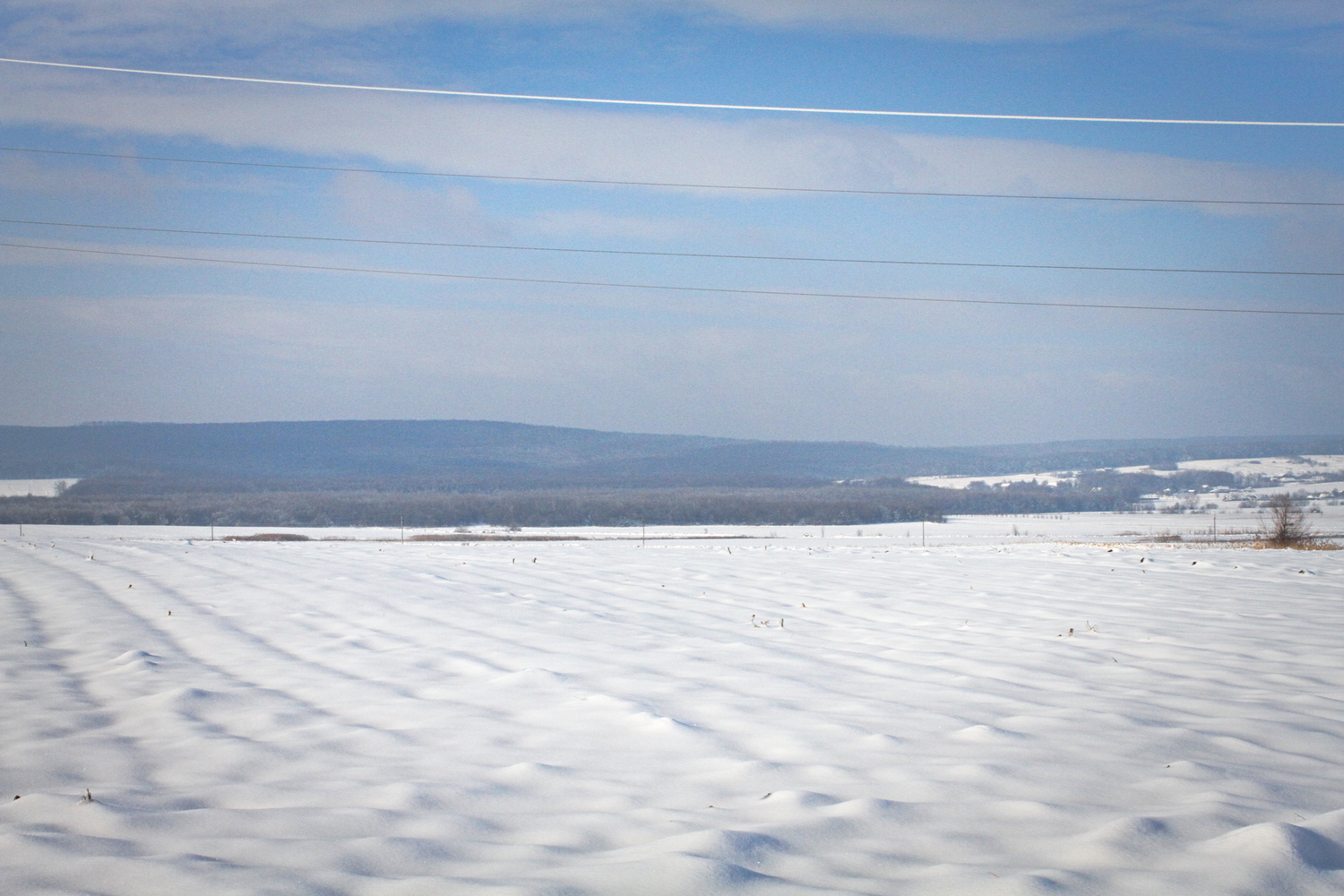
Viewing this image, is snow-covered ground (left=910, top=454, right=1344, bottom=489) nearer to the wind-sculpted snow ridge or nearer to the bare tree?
the bare tree

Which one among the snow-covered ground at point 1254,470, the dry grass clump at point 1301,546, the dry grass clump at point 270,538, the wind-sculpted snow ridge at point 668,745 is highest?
the snow-covered ground at point 1254,470

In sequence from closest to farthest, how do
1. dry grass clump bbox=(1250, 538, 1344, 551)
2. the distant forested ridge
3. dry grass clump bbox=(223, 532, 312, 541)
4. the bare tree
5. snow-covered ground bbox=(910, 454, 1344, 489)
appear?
dry grass clump bbox=(1250, 538, 1344, 551) → the bare tree → dry grass clump bbox=(223, 532, 312, 541) → snow-covered ground bbox=(910, 454, 1344, 489) → the distant forested ridge

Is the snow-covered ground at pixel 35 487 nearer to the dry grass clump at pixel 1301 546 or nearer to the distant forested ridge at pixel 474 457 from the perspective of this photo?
the distant forested ridge at pixel 474 457

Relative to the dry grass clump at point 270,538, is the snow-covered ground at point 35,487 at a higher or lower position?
higher

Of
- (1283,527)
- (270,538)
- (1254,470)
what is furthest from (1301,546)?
(1254,470)

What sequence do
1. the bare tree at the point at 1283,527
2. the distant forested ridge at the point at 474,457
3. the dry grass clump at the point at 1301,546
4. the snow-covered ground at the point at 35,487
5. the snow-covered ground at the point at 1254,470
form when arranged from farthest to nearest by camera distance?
the distant forested ridge at the point at 474,457, the snow-covered ground at the point at 35,487, the snow-covered ground at the point at 1254,470, the bare tree at the point at 1283,527, the dry grass clump at the point at 1301,546

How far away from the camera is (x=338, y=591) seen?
11023 millimetres

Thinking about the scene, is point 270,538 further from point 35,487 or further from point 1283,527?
point 35,487

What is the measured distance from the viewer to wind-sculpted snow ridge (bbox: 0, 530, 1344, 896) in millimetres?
3295

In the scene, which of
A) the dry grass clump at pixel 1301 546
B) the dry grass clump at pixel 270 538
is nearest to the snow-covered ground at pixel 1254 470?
the dry grass clump at pixel 1301 546

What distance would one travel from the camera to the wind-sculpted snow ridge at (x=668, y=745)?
3295mm

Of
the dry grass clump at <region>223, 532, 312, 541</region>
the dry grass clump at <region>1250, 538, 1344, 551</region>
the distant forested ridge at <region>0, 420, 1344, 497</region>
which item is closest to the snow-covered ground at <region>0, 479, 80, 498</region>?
the distant forested ridge at <region>0, 420, 1344, 497</region>

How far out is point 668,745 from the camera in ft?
16.4

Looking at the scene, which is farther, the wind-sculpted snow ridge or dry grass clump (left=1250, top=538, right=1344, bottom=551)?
dry grass clump (left=1250, top=538, right=1344, bottom=551)
